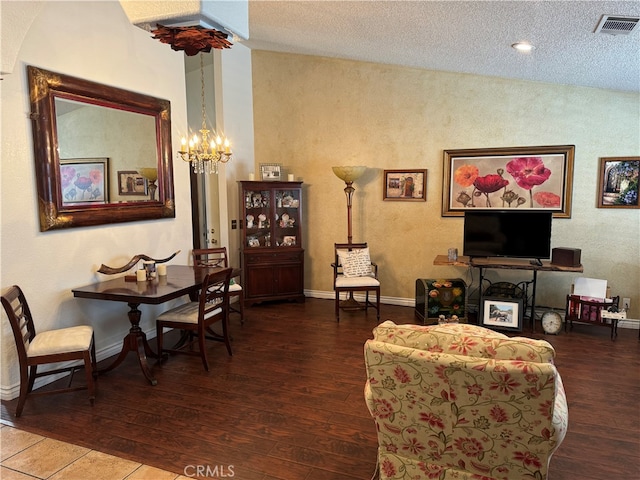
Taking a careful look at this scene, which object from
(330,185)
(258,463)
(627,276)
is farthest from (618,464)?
(330,185)

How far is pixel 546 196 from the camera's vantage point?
15.9 ft

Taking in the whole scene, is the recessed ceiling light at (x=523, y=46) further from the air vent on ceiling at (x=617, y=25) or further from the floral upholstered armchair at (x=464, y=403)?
the floral upholstered armchair at (x=464, y=403)

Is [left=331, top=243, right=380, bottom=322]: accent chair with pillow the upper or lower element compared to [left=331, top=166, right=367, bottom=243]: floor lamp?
lower

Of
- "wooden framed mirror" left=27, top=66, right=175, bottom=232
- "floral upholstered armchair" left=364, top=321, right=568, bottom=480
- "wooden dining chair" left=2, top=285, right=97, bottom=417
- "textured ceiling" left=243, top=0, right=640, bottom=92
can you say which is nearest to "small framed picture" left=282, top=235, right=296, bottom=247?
"wooden framed mirror" left=27, top=66, right=175, bottom=232

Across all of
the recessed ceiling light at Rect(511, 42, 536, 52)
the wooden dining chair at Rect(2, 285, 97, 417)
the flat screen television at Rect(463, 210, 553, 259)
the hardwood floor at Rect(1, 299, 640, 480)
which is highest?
the recessed ceiling light at Rect(511, 42, 536, 52)

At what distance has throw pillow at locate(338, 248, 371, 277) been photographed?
5234 mm

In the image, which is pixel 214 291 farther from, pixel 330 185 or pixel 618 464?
pixel 618 464

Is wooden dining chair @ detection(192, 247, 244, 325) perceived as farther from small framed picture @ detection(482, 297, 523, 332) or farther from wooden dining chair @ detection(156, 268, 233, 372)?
small framed picture @ detection(482, 297, 523, 332)

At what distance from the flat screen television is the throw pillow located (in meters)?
1.14

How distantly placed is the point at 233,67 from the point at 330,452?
4736 mm

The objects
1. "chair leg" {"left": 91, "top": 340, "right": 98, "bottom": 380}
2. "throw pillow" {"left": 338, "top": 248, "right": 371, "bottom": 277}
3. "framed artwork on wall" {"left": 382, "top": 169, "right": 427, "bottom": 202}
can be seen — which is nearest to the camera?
"chair leg" {"left": 91, "top": 340, "right": 98, "bottom": 380}

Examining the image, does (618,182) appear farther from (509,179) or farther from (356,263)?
(356,263)

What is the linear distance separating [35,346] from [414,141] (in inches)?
172

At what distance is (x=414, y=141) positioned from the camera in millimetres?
5352
